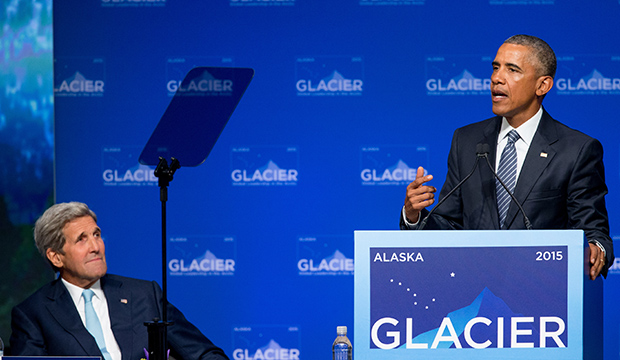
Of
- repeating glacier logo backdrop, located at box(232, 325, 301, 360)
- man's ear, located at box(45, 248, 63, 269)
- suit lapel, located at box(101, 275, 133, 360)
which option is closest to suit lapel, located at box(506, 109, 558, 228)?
suit lapel, located at box(101, 275, 133, 360)

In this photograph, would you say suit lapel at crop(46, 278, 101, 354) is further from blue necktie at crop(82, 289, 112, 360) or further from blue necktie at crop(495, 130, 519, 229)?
blue necktie at crop(495, 130, 519, 229)

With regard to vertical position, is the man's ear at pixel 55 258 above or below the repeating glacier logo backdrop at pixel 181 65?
below

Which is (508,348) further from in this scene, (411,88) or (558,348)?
(411,88)

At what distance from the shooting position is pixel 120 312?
2842mm

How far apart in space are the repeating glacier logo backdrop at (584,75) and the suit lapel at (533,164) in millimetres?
2171

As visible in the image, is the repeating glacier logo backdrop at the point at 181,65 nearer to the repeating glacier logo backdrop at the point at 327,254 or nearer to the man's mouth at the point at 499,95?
the repeating glacier logo backdrop at the point at 327,254

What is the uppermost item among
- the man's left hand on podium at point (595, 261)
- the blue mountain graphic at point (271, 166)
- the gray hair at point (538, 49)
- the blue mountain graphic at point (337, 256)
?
the gray hair at point (538, 49)

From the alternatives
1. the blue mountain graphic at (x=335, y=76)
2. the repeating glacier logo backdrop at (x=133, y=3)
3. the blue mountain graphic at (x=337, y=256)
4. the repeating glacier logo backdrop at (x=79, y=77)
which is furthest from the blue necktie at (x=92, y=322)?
the repeating glacier logo backdrop at (x=133, y=3)

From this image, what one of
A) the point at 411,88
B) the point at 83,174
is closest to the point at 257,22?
the point at 411,88

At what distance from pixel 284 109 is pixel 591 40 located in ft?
6.22

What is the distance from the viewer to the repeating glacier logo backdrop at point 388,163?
15.0 ft

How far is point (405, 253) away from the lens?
175 centimetres

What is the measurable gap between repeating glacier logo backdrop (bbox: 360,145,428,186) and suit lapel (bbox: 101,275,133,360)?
6.65ft

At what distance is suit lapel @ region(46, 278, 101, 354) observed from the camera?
108 inches
